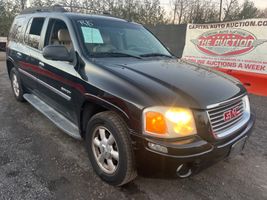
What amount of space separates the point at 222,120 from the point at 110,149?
1189 mm

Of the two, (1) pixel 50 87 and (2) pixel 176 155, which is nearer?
(2) pixel 176 155

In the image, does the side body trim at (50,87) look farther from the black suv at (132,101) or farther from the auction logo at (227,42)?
the auction logo at (227,42)

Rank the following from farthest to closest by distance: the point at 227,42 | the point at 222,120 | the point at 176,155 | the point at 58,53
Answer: the point at 227,42
the point at 58,53
the point at 222,120
the point at 176,155

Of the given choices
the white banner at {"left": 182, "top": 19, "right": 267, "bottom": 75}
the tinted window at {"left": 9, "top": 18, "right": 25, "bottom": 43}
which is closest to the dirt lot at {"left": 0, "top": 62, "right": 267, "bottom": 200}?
the tinted window at {"left": 9, "top": 18, "right": 25, "bottom": 43}

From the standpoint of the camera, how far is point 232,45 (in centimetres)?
785

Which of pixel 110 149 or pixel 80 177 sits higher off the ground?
pixel 110 149

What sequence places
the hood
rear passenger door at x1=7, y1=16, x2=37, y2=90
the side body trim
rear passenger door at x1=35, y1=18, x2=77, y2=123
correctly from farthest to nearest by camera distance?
rear passenger door at x1=7, y1=16, x2=37, y2=90 → the side body trim → rear passenger door at x1=35, y1=18, x2=77, y2=123 → the hood

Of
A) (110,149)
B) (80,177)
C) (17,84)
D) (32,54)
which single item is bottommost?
(80,177)

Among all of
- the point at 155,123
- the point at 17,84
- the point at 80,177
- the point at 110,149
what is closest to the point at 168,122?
the point at 155,123

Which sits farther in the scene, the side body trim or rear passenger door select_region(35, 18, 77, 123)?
the side body trim

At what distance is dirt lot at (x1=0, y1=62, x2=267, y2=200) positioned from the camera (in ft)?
9.41

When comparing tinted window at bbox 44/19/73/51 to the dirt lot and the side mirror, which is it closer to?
the side mirror

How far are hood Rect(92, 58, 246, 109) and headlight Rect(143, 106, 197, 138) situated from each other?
0.07 metres

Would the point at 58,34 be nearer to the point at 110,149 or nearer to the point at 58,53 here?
the point at 58,53
